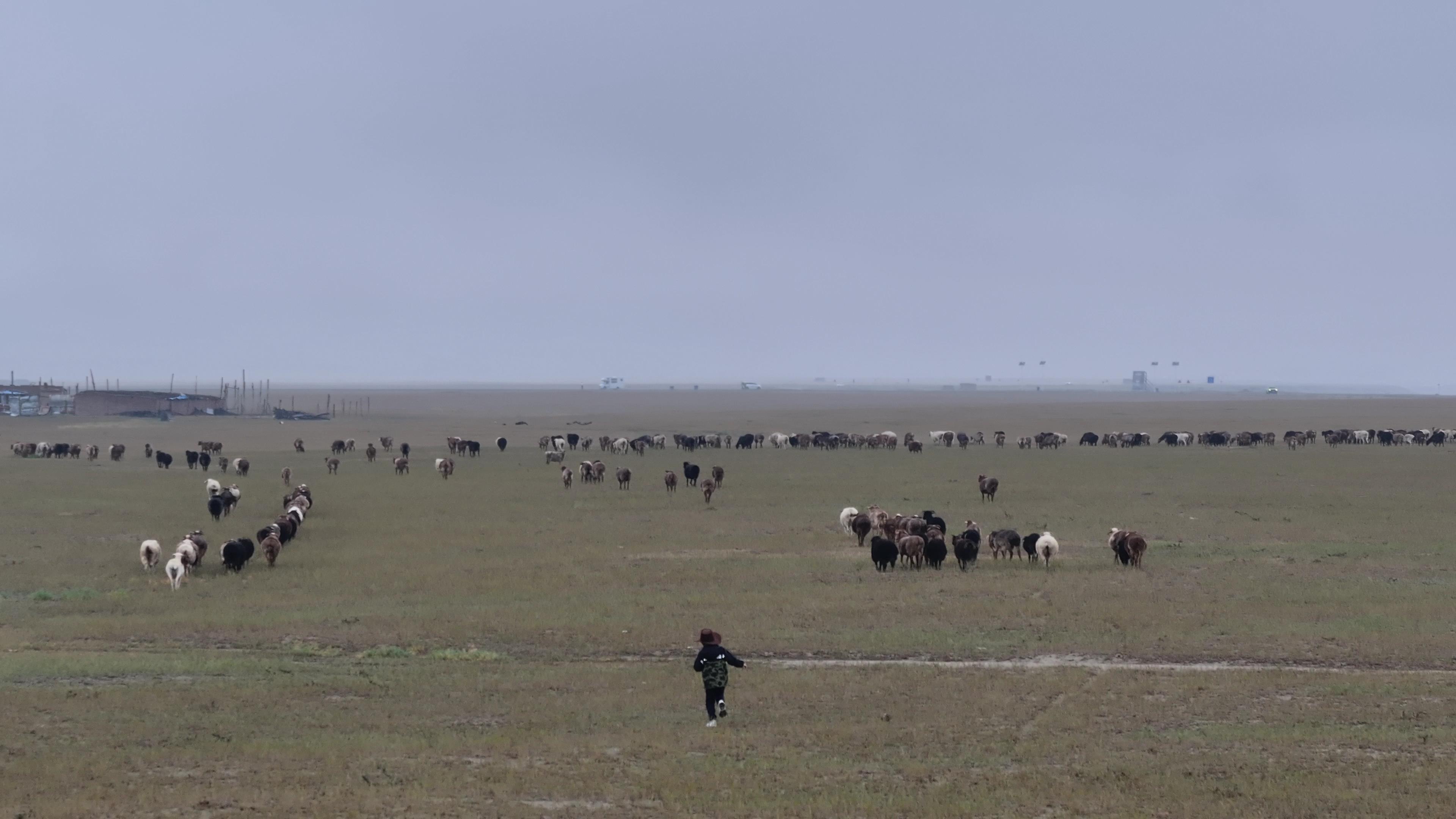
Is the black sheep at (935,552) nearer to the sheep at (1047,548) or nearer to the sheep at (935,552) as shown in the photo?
the sheep at (935,552)

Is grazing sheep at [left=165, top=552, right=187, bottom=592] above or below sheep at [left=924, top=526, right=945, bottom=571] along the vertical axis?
below

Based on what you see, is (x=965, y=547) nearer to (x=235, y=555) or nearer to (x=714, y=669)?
(x=714, y=669)

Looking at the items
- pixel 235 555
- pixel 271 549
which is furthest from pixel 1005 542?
pixel 235 555

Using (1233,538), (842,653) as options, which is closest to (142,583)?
(842,653)

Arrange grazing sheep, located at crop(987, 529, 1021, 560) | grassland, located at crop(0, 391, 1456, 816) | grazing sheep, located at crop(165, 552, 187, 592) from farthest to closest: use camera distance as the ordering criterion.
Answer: grazing sheep, located at crop(987, 529, 1021, 560) < grazing sheep, located at crop(165, 552, 187, 592) < grassland, located at crop(0, 391, 1456, 816)

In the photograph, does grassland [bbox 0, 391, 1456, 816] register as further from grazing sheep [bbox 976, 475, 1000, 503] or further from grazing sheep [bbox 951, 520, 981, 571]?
grazing sheep [bbox 976, 475, 1000, 503]

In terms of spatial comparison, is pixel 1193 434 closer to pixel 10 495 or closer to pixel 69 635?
pixel 10 495

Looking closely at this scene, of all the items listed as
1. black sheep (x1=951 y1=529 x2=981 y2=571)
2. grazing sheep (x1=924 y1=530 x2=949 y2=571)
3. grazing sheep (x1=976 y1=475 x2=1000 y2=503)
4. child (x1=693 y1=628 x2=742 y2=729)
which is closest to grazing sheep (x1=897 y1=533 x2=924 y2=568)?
grazing sheep (x1=924 y1=530 x2=949 y2=571)

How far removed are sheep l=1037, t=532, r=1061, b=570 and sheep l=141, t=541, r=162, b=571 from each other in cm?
1782

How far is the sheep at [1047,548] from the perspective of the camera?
24562mm

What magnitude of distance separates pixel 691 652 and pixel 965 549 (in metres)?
8.79

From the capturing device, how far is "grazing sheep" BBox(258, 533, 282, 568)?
82.2 ft

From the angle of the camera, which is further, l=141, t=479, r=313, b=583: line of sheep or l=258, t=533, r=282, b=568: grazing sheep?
l=258, t=533, r=282, b=568: grazing sheep

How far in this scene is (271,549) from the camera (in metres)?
25.1
